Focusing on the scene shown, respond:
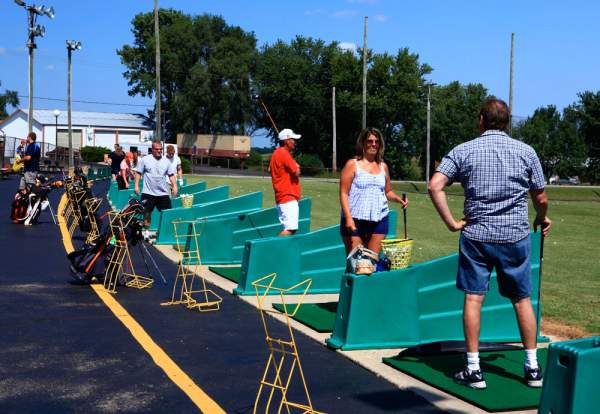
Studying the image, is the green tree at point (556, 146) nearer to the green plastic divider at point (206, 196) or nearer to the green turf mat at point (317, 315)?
the green plastic divider at point (206, 196)

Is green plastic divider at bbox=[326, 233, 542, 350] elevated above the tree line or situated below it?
below

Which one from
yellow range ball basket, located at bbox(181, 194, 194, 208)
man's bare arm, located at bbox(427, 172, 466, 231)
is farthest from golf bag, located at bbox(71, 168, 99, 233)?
man's bare arm, located at bbox(427, 172, 466, 231)

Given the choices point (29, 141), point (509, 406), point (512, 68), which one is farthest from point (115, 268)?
point (512, 68)

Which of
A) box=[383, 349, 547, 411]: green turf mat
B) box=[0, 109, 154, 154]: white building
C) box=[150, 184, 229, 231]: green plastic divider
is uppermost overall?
box=[0, 109, 154, 154]: white building

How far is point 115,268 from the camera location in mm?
10289

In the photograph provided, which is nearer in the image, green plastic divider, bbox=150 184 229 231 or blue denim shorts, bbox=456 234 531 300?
blue denim shorts, bbox=456 234 531 300

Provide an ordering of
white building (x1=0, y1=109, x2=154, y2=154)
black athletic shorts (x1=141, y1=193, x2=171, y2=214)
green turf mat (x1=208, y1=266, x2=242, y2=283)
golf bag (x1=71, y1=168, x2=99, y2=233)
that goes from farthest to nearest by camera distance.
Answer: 1. white building (x1=0, y1=109, x2=154, y2=154)
2. black athletic shorts (x1=141, y1=193, x2=171, y2=214)
3. golf bag (x1=71, y1=168, x2=99, y2=233)
4. green turf mat (x1=208, y1=266, x2=242, y2=283)

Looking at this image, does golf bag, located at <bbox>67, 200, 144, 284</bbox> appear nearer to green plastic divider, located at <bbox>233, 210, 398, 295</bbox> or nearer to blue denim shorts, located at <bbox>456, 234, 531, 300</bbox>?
green plastic divider, located at <bbox>233, 210, 398, 295</bbox>

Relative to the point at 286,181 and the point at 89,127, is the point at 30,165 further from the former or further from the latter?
the point at 89,127

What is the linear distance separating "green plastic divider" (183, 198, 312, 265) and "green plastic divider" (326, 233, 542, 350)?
16.6 ft

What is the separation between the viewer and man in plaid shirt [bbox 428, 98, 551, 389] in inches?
229

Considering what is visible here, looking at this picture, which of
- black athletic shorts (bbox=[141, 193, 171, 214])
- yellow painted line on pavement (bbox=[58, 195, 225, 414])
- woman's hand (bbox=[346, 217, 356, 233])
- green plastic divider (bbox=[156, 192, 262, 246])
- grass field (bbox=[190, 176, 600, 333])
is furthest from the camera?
green plastic divider (bbox=[156, 192, 262, 246])

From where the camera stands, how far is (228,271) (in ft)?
38.4

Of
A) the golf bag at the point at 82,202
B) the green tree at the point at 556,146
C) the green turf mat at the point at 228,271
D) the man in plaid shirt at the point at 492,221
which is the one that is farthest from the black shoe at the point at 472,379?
the green tree at the point at 556,146
